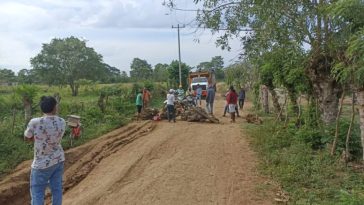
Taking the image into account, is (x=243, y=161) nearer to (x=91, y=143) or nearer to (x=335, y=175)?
(x=335, y=175)

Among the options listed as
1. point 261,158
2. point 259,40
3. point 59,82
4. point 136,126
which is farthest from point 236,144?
point 59,82

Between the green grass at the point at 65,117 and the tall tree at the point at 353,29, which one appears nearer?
the tall tree at the point at 353,29

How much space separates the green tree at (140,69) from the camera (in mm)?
70438

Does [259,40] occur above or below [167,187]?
above

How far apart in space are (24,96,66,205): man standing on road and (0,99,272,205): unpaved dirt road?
2.30 meters

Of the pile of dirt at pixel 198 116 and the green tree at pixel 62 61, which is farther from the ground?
the green tree at pixel 62 61

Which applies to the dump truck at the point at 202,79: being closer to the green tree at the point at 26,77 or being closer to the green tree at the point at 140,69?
→ the green tree at the point at 26,77

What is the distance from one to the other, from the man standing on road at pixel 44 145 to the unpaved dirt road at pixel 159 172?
90.6 inches

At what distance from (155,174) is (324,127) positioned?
5.18 metres

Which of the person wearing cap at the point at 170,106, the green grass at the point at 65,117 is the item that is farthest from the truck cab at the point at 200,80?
the person wearing cap at the point at 170,106

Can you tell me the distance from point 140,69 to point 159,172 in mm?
64763

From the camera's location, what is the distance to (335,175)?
9.72 m

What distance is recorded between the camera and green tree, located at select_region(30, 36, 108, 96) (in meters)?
51.6

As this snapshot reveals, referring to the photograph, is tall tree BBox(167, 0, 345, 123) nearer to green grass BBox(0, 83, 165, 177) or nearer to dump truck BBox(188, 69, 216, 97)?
green grass BBox(0, 83, 165, 177)
